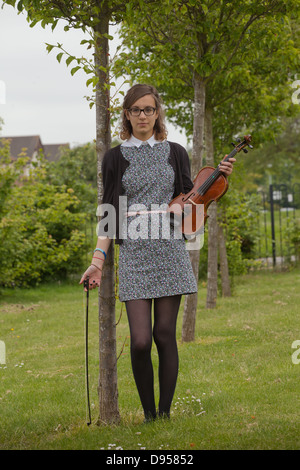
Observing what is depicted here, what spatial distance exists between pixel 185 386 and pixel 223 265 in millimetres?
5596

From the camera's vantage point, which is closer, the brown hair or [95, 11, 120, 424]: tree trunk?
the brown hair

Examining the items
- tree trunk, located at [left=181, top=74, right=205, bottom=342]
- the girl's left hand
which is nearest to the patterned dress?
the girl's left hand

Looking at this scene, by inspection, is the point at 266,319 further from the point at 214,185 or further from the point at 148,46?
the point at 214,185

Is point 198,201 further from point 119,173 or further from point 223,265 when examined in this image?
point 223,265

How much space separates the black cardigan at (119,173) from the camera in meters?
3.72

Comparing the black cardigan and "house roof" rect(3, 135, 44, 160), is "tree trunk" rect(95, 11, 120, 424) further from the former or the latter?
"house roof" rect(3, 135, 44, 160)

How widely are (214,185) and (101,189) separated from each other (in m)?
0.80

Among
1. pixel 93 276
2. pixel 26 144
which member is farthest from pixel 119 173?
pixel 26 144

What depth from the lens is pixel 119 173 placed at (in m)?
3.72

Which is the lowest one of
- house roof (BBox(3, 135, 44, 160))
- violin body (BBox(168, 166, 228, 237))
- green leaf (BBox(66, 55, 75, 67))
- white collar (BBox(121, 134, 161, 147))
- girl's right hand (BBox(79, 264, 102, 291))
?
girl's right hand (BBox(79, 264, 102, 291))

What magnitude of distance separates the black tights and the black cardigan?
1.46ft

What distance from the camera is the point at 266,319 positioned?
26.1 ft

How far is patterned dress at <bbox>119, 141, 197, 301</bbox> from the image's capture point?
11.9 ft
